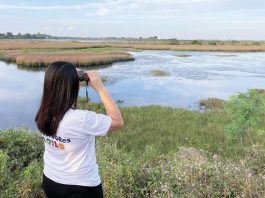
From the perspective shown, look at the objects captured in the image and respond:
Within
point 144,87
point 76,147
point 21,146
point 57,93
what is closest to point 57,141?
point 76,147

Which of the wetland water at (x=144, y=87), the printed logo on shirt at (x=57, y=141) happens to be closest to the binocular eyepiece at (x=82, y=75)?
the printed logo on shirt at (x=57, y=141)

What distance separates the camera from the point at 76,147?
10.3 ft

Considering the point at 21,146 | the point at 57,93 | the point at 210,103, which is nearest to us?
the point at 57,93

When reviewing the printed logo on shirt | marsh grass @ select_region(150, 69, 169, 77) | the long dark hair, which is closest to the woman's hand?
the long dark hair

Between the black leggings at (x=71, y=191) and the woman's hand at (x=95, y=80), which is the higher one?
the woman's hand at (x=95, y=80)

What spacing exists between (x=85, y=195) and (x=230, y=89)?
27.1 metres

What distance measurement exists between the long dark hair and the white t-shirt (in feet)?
0.19

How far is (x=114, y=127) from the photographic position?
311 cm

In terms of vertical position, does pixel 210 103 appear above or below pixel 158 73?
above

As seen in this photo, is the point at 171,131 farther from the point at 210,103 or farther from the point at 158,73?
the point at 158,73

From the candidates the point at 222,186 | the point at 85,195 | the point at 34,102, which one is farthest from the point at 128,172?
the point at 34,102

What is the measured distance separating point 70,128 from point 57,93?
0.28 metres

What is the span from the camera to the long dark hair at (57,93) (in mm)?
3047

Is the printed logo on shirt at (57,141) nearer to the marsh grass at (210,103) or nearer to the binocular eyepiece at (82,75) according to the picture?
the binocular eyepiece at (82,75)
